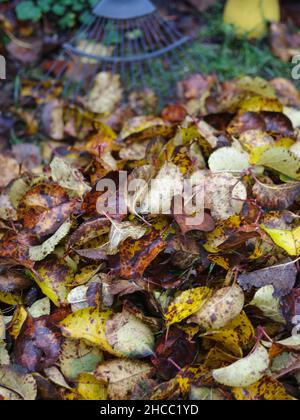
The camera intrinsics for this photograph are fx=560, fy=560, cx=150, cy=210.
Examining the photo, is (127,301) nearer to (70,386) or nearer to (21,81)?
(70,386)

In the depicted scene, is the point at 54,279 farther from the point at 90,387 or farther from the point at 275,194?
the point at 275,194

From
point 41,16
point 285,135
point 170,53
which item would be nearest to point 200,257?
point 285,135

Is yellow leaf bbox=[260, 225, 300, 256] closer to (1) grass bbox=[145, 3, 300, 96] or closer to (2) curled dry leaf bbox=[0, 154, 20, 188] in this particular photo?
(2) curled dry leaf bbox=[0, 154, 20, 188]

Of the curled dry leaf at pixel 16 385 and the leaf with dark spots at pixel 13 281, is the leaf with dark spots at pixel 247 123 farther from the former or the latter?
the curled dry leaf at pixel 16 385

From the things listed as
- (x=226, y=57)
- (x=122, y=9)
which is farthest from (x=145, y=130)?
(x=226, y=57)

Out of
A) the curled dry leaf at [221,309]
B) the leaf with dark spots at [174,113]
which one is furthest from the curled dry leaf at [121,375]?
the leaf with dark spots at [174,113]

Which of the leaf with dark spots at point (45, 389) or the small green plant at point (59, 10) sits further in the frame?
the small green plant at point (59, 10)
